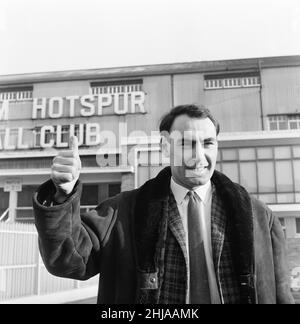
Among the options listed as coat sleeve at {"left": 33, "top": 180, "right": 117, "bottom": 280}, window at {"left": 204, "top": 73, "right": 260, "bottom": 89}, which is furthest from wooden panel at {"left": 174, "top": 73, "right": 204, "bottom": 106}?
coat sleeve at {"left": 33, "top": 180, "right": 117, "bottom": 280}

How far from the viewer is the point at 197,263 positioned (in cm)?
60

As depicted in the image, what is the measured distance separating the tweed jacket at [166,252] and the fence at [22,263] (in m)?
2.34

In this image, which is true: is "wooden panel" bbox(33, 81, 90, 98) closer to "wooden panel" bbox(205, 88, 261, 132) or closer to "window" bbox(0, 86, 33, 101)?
"window" bbox(0, 86, 33, 101)

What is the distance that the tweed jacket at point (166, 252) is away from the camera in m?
0.58

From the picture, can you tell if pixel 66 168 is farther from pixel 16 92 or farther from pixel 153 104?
pixel 153 104

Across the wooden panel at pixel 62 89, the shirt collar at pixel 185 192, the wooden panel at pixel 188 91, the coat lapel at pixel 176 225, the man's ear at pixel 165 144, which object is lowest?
the coat lapel at pixel 176 225

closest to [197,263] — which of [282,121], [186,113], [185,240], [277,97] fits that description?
[185,240]

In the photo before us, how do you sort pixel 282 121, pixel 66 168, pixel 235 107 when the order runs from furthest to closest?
pixel 282 121 < pixel 235 107 < pixel 66 168

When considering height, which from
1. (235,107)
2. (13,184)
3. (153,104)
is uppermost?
(235,107)

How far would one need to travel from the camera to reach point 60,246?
1.69ft

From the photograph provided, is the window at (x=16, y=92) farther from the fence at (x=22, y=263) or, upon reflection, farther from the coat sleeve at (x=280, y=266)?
the coat sleeve at (x=280, y=266)

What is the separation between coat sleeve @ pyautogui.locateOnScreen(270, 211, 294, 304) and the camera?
0.61m

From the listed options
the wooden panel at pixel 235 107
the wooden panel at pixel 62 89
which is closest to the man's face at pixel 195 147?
the wooden panel at pixel 62 89

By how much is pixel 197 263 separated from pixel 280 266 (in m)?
0.15
